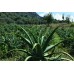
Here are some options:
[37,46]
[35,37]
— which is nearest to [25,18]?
[35,37]

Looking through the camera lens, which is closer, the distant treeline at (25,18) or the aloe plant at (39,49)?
the aloe plant at (39,49)

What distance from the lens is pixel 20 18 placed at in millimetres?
7273

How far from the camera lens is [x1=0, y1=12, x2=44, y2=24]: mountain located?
7.26m

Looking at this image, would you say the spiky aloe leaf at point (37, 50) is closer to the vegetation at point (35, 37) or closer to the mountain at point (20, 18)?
the vegetation at point (35, 37)

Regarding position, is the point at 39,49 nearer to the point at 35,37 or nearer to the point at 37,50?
the point at 37,50

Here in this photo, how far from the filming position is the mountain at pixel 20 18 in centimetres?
726

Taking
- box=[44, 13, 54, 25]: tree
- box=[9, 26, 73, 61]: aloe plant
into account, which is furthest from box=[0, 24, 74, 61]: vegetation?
box=[44, 13, 54, 25]: tree

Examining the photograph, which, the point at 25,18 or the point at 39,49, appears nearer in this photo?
the point at 39,49

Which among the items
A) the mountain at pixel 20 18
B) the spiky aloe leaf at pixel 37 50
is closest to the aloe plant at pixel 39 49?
the spiky aloe leaf at pixel 37 50

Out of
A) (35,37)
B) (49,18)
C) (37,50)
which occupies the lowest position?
(37,50)

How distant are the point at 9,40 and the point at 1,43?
0.16m

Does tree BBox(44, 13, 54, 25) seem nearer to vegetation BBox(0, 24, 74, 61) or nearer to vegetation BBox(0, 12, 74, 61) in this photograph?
vegetation BBox(0, 12, 74, 61)

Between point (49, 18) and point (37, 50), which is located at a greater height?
point (49, 18)
